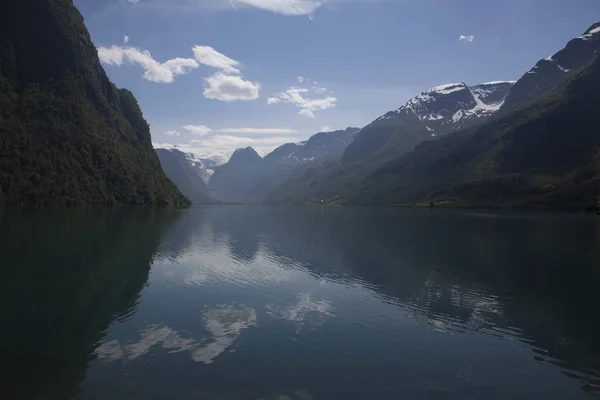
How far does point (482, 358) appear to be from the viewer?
91.3ft

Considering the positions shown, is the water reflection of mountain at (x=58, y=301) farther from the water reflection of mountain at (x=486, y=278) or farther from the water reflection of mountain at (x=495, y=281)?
the water reflection of mountain at (x=495, y=281)

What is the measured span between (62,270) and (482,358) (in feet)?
148

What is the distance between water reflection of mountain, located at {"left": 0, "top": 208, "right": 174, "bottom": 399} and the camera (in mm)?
22941

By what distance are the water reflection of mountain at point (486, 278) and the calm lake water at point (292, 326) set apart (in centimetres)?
26

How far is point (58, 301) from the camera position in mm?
37469

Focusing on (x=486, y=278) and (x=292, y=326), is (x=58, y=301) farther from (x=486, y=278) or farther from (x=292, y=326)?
(x=486, y=278)

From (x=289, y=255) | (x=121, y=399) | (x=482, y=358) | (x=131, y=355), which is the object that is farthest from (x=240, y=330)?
(x=289, y=255)

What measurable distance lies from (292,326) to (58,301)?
811 inches

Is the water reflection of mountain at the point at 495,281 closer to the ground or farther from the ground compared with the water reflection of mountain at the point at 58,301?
farther from the ground

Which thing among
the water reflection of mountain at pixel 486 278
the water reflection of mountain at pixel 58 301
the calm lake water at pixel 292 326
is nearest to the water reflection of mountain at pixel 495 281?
the water reflection of mountain at pixel 486 278

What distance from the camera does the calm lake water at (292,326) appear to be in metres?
22.9

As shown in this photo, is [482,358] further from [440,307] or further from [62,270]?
[62,270]

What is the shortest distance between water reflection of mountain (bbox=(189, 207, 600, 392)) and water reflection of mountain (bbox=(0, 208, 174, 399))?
69.6 feet

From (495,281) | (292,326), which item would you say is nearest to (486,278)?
(495,281)
